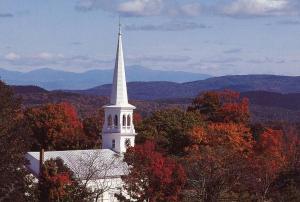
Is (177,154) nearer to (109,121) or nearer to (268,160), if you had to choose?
(109,121)

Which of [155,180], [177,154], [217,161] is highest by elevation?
[217,161]

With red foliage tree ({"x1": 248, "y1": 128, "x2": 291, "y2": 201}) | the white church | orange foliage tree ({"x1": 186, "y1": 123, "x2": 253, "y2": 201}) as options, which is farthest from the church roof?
red foliage tree ({"x1": 248, "y1": 128, "x2": 291, "y2": 201})

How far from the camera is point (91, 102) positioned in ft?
607

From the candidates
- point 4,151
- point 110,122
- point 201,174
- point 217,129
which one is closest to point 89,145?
point 110,122

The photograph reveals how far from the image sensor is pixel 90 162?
170 feet

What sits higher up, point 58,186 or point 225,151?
point 225,151

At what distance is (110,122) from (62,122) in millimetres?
12111

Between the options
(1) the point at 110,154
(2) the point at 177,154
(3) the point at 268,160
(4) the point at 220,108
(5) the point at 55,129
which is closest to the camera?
(3) the point at 268,160

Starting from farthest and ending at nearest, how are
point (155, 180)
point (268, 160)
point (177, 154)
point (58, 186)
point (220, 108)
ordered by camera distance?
point (220, 108) < point (177, 154) < point (268, 160) < point (58, 186) < point (155, 180)

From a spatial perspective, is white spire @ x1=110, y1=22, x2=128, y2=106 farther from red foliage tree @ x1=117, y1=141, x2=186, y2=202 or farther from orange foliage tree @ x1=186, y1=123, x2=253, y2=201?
red foliage tree @ x1=117, y1=141, x2=186, y2=202

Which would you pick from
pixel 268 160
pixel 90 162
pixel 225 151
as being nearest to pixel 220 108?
pixel 268 160

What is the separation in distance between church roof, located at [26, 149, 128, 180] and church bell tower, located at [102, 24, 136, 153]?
1.32 metres

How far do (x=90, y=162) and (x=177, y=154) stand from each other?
11834 millimetres

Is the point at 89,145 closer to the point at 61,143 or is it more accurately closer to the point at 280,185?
the point at 61,143
